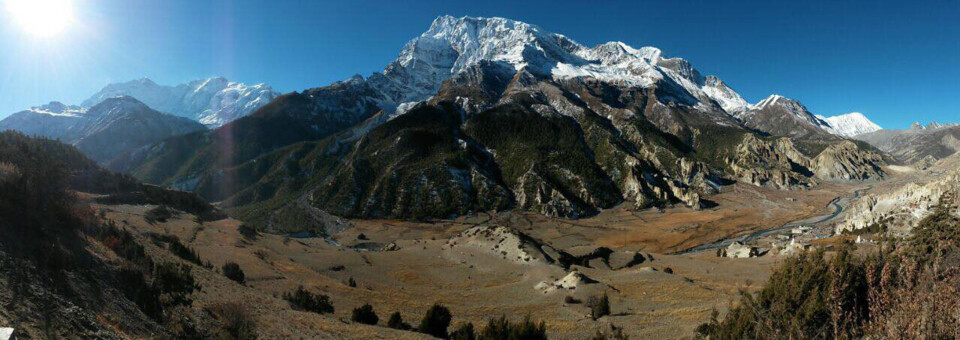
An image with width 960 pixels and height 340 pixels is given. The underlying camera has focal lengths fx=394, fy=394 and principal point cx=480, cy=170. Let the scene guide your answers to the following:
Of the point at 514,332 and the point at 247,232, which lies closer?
the point at 514,332

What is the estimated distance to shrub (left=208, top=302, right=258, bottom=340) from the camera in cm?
1661

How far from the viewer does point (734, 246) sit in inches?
2842

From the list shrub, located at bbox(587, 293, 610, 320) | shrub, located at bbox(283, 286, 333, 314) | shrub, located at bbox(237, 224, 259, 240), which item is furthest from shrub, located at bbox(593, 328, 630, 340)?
shrub, located at bbox(237, 224, 259, 240)

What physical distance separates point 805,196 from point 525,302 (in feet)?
744

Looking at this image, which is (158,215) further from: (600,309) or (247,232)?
(600,309)

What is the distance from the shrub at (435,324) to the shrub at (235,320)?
10063 millimetres

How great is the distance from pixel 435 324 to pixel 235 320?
11838mm

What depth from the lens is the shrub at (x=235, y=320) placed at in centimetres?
1661

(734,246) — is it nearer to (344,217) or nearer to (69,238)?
(69,238)

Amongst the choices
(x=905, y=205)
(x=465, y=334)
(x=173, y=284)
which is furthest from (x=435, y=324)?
(x=905, y=205)

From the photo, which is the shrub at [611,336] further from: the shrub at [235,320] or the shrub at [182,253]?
the shrub at [182,253]

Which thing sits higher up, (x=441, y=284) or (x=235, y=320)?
(x=235, y=320)

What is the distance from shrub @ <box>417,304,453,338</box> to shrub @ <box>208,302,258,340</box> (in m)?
10.1

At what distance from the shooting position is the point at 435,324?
84.1 ft
